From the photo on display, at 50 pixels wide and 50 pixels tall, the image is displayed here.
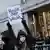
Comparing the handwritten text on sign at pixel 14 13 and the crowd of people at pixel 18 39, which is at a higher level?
the handwritten text on sign at pixel 14 13

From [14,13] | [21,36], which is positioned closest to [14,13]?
[14,13]

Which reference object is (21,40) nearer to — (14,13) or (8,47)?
(8,47)

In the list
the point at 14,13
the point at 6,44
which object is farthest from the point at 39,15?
the point at 6,44

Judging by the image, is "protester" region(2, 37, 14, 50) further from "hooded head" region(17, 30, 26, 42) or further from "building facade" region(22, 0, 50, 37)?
"building facade" region(22, 0, 50, 37)

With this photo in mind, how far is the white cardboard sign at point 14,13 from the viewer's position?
1184 mm

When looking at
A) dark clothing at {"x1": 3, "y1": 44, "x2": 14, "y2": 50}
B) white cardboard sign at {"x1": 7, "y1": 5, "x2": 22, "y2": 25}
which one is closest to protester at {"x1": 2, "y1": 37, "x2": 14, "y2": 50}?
dark clothing at {"x1": 3, "y1": 44, "x2": 14, "y2": 50}

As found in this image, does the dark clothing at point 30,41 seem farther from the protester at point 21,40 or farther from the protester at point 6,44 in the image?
the protester at point 6,44

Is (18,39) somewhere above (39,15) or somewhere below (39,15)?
below


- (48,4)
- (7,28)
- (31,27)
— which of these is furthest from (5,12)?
(48,4)

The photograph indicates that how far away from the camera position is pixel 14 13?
1193 mm

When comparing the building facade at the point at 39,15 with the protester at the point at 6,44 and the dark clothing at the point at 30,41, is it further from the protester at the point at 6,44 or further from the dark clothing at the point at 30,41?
the protester at the point at 6,44

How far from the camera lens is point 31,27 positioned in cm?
114

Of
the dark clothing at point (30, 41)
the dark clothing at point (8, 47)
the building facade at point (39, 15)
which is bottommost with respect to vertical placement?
the dark clothing at point (8, 47)

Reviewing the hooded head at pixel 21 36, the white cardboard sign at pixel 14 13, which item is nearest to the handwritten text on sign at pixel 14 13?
the white cardboard sign at pixel 14 13
